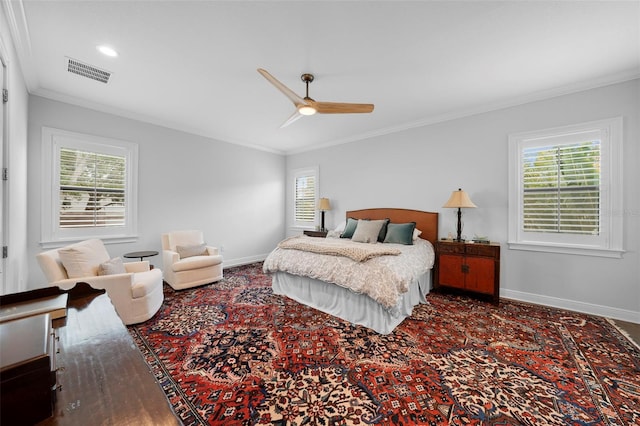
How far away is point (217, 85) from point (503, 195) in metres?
4.15

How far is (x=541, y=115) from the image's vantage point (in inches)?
133

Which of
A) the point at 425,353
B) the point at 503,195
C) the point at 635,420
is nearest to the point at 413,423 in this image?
the point at 425,353

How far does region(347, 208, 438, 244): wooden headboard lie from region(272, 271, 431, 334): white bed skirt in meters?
0.78

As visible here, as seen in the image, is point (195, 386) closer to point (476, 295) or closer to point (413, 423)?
point (413, 423)

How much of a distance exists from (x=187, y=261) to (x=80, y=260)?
1.40 metres

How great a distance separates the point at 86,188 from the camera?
3.71 metres

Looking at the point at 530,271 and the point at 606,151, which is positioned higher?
the point at 606,151

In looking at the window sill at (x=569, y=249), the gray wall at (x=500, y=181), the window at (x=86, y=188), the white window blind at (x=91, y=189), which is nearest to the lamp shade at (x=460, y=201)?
the gray wall at (x=500, y=181)

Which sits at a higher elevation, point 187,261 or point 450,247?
point 450,247

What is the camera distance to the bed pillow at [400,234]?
12.8 feet

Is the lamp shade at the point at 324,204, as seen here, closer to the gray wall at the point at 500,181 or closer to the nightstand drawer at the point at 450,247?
the gray wall at the point at 500,181

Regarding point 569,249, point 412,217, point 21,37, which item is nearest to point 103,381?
point 21,37

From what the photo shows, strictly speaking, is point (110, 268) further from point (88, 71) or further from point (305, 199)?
point (305, 199)

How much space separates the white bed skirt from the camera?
263 cm
